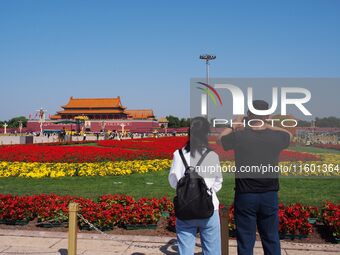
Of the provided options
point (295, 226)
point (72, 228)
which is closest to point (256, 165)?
point (72, 228)

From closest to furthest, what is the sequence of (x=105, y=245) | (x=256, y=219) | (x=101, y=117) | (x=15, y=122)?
1. (x=256, y=219)
2. (x=105, y=245)
3. (x=101, y=117)
4. (x=15, y=122)

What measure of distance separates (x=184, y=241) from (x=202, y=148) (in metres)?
0.77

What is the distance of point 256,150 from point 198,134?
0.55m

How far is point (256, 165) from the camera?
3.25 meters

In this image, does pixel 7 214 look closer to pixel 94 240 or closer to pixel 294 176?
pixel 94 240

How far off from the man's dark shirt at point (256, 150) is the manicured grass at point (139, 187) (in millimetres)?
4051

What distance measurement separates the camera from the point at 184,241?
10.2ft

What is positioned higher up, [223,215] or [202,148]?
[202,148]

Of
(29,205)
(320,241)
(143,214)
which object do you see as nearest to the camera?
(320,241)

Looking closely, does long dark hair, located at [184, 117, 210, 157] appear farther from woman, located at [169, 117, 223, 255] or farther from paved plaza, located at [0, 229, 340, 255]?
paved plaza, located at [0, 229, 340, 255]

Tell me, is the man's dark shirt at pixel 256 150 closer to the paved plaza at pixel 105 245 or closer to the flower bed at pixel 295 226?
the paved plaza at pixel 105 245

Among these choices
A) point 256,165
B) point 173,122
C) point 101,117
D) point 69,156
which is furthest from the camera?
point 173,122

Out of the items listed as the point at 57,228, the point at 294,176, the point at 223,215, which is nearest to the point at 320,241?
the point at 223,215

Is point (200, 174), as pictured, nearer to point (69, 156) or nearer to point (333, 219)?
point (333, 219)
